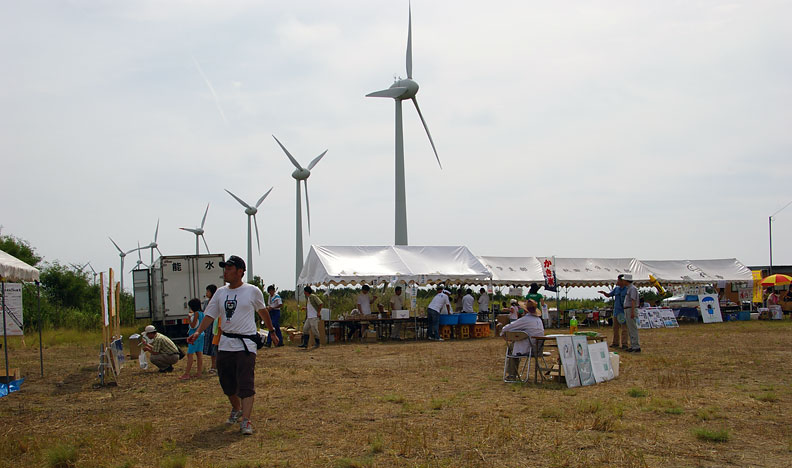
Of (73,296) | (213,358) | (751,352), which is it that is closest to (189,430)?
(213,358)

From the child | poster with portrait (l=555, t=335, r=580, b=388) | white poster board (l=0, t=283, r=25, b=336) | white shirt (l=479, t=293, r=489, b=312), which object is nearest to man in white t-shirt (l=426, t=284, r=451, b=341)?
white shirt (l=479, t=293, r=489, b=312)

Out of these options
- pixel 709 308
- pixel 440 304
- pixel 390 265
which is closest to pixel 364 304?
pixel 390 265

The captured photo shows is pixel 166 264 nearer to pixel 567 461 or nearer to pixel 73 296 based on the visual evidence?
pixel 567 461

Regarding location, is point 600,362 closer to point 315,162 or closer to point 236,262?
point 236,262

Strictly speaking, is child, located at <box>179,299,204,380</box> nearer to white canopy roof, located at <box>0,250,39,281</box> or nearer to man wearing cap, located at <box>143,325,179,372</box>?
man wearing cap, located at <box>143,325,179,372</box>

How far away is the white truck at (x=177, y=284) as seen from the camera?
1909cm

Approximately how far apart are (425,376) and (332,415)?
11.8ft

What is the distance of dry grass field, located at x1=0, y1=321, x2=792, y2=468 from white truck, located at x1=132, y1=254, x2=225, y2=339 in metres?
6.58

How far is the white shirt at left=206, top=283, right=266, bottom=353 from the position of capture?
6578 mm

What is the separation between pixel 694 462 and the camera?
518 cm

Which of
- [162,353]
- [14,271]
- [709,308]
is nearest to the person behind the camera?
[14,271]

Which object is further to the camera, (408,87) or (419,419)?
(408,87)

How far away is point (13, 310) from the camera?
11125 millimetres

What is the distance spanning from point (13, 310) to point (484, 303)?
16.2 metres
